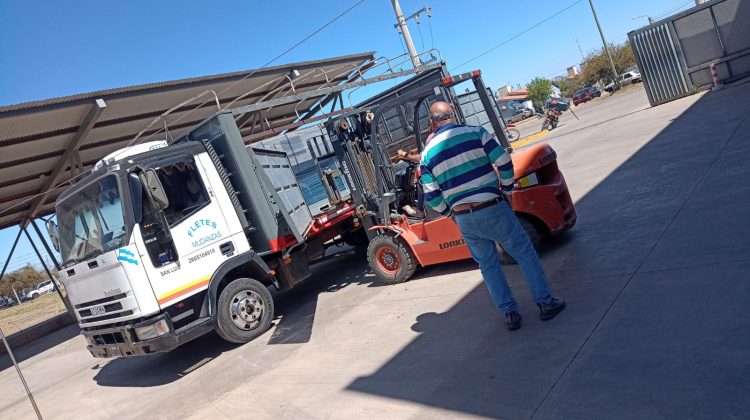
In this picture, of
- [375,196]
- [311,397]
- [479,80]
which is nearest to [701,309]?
[311,397]

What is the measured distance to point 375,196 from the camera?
7.82m

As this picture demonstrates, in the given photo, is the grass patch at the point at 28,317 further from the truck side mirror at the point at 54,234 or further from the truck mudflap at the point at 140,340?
the truck mudflap at the point at 140,340

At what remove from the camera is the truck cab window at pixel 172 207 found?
636cm

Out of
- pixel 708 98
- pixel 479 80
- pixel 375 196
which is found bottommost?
pixel 708 98

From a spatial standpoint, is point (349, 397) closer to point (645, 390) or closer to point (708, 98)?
point (645, 390)

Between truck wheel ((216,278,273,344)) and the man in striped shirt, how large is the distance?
3721 millimetres

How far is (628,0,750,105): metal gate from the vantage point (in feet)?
57.1

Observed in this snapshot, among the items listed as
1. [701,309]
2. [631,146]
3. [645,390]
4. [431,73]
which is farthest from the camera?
[631,146]

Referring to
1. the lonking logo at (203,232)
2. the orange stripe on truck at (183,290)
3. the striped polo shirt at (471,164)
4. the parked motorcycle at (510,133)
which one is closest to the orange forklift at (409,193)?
the striped polo shirt at (471,164)

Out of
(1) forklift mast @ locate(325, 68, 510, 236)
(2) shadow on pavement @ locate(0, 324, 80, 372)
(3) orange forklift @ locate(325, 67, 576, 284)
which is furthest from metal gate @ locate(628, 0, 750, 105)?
(2) shadow on pavement @ locate(0, 324, 80, 372)

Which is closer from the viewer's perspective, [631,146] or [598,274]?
[598,274]

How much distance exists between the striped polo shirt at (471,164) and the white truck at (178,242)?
136 inches

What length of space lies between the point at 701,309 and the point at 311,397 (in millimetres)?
3188

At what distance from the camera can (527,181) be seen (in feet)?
19.9
